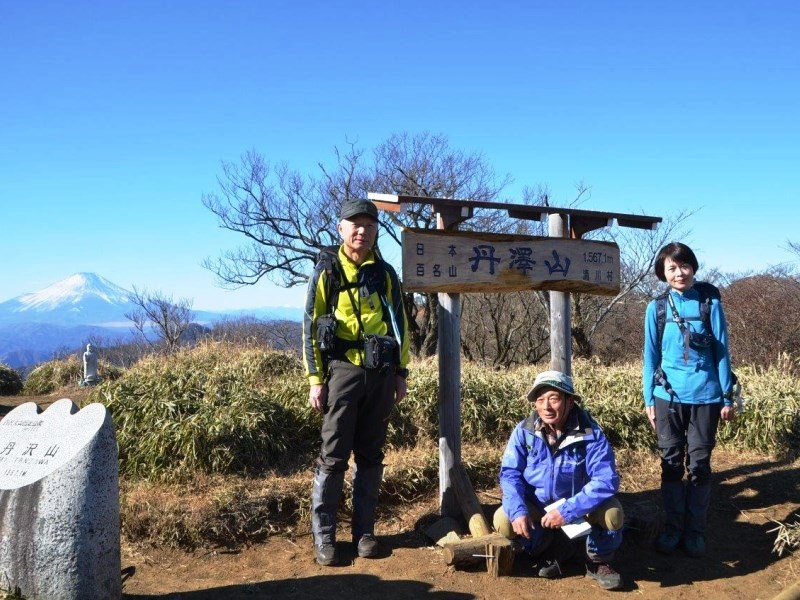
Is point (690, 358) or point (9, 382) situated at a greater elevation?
point (690, 358)

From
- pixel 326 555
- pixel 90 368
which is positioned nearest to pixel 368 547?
pixel 326 555

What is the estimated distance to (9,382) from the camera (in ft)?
40.1

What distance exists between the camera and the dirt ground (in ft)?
11.6

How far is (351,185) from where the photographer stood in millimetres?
17719

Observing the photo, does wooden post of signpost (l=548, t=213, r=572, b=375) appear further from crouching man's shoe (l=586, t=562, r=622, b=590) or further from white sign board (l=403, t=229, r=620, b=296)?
crouching man's shoe (l=586, t=562, r=622, b=590)

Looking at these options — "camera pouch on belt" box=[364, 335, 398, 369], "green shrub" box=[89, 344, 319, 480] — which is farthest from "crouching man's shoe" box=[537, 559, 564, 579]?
"green shrub" box=[89, 344, 319, 480]

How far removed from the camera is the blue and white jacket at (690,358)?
390 cm

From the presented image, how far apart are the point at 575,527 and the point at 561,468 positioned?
31 centimetres

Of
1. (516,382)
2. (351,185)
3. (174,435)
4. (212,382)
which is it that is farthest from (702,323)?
(351,185)

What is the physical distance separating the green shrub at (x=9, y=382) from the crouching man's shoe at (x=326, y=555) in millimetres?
10618

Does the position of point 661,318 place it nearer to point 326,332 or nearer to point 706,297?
point 706,297

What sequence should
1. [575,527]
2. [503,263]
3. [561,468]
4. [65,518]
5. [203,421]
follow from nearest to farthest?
1. [65,518]
2. [575,527]
3. [561,468]
4. [503,263]
5. [203,421]

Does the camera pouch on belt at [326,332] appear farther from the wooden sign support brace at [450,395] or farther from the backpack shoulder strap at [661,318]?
the backpack shoulder strap at [661,318]

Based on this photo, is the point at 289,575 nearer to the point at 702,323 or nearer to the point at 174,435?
the point at 174,435
